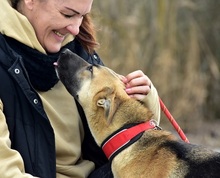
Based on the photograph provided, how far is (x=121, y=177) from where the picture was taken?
374 centimetres

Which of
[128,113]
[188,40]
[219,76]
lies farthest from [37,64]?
[219,76]

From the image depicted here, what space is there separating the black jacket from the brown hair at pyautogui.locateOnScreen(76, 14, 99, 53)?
759 mm

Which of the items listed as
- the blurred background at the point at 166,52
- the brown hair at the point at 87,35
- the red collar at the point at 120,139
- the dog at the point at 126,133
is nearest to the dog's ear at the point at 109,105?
the dog at the point at 126,133

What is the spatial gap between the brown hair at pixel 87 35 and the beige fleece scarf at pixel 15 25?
0.57 meters

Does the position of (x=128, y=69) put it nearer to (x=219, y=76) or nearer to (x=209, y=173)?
(x=219, y=76)

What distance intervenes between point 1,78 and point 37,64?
29 centimetres

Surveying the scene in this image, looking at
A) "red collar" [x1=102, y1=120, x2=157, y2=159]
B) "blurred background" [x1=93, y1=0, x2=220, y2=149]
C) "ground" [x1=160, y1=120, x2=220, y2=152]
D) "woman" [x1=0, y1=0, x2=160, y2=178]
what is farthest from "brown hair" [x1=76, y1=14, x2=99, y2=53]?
"ground" [x1=160, y1=120, x2=220, y2=152]

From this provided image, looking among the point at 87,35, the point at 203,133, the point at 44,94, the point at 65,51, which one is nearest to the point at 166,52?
the point at 203,133

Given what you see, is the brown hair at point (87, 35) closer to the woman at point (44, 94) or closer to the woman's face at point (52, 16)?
the woman at point (44, 94)

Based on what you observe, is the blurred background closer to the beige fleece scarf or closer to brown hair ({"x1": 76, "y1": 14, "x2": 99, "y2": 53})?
brown hair ({"x1": 76, "y1": 14, "x2": 99, "y2": 53})

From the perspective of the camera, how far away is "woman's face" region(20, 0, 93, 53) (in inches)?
147

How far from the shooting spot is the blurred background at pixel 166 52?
30.5 feet

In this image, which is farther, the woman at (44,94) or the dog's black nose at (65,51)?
the dog's black nose at (65,51)

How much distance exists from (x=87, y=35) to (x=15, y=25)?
0.73 m
